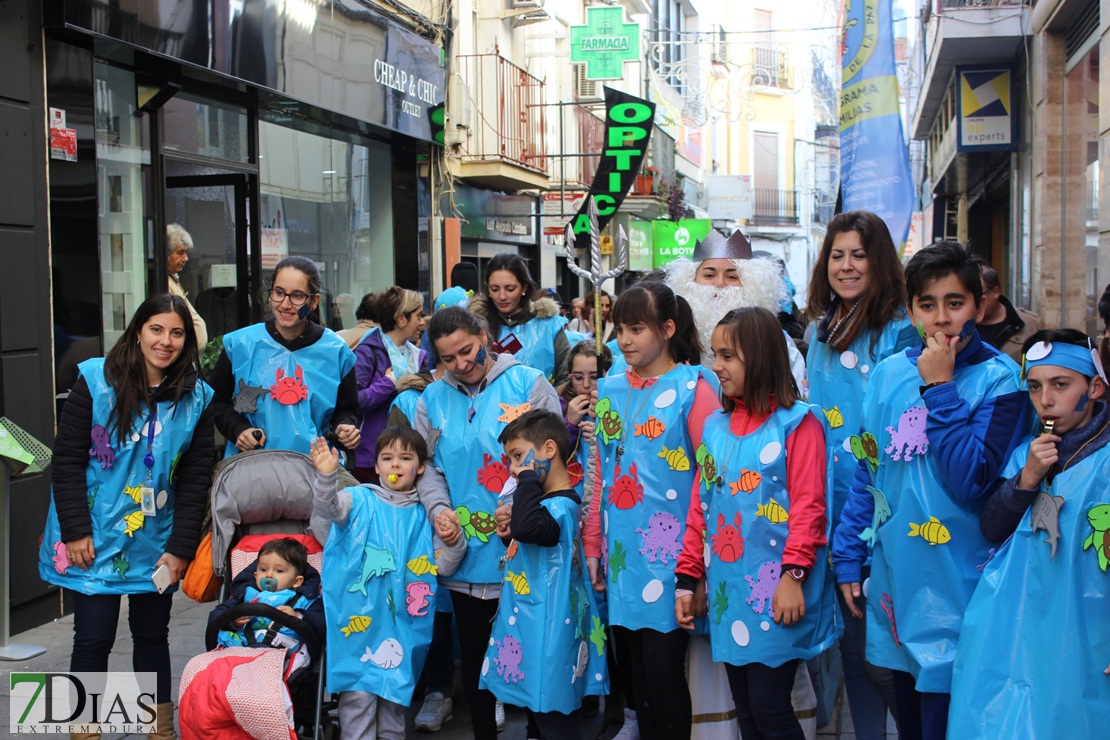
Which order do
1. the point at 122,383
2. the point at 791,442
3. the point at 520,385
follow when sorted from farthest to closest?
1. the point at 520,385
2. the point at 122,383
3. the point at 791,442

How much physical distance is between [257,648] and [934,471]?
2.59 m

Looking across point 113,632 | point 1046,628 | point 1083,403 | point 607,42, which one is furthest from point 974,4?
point 113,632

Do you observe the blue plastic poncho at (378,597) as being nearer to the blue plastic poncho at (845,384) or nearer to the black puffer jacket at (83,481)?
the black puffer jacket at (83,481)

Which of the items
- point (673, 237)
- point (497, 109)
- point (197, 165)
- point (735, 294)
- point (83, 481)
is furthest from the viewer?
point (673, 237)

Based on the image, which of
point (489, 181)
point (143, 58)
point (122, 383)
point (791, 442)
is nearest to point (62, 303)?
point (143, 58)

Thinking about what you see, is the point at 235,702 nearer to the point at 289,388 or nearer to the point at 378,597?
the point at 378,597

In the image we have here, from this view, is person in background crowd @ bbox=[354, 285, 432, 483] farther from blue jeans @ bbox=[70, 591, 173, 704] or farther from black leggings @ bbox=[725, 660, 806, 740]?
A: black leggings @ bbox=[725, 660, 806, 740]

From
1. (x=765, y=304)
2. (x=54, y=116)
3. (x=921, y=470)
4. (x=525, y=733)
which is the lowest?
(x=525, y=733)

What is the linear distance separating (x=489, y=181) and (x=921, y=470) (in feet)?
44.9

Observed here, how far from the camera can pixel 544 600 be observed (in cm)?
412

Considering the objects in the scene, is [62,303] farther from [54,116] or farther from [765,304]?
[765,304]

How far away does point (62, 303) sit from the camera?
6.61 metres

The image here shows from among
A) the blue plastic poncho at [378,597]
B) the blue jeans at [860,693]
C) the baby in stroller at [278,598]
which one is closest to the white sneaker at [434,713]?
the blue plastic poncho at [378,597]

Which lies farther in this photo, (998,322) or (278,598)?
(998,322)
